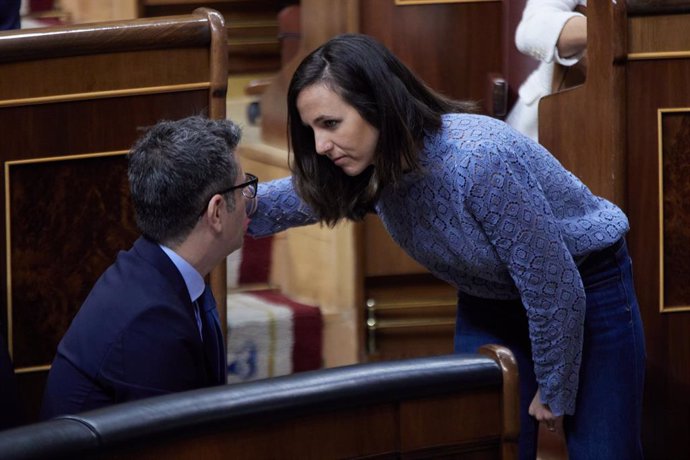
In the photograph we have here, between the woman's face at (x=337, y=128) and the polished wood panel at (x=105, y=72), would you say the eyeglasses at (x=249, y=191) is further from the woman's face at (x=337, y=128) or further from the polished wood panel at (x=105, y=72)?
the polished wood panel at (x=105, y=72)

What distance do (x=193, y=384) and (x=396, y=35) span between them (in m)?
1.30

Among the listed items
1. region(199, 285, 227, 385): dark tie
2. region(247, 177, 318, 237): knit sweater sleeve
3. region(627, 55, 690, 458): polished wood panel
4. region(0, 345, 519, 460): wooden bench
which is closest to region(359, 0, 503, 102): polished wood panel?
region(627, 55, 690, 458): polished wood panel

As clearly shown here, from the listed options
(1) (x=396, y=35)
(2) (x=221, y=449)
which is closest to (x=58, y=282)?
(2) (x=221, y=449)

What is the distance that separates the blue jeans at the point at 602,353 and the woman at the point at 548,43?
2.03 feet

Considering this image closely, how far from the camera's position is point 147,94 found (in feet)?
5.70

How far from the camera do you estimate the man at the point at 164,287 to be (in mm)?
1249

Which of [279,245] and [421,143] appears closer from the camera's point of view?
[421,143]

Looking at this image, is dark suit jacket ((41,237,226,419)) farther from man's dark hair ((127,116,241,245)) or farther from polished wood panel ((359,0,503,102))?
polished wood panel ((359,0,503,102))

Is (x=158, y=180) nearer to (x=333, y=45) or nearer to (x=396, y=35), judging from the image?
(x=333, y=45)

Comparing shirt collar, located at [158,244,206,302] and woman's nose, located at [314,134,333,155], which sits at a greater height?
woman's nose, located at [314,134,333,155]

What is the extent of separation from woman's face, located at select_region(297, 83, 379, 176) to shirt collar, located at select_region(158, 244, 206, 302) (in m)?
0.20

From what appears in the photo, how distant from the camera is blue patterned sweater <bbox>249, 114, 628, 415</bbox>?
4.57 feet

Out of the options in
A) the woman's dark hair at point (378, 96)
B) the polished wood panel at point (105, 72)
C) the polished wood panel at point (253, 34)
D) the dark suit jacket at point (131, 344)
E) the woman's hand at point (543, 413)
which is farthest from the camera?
the polished wood panel at point (253, 34)

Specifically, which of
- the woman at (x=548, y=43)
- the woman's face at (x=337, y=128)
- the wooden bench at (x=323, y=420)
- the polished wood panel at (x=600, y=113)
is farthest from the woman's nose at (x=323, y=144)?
the woman at (x=548, y=43)
